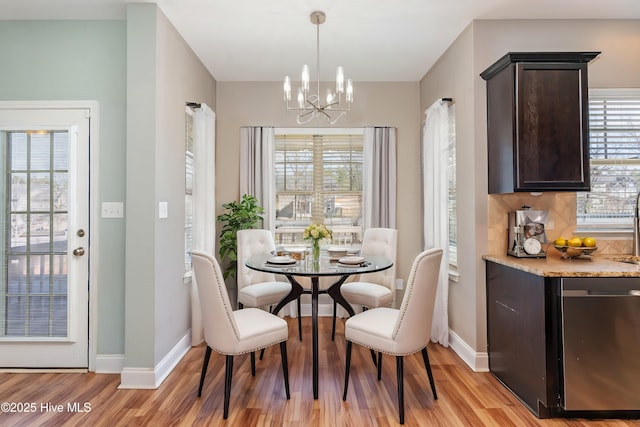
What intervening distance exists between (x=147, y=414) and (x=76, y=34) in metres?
2.89

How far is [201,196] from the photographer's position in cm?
338

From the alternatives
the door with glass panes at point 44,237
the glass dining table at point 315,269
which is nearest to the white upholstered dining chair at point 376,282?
the glass dining table at point 315,269

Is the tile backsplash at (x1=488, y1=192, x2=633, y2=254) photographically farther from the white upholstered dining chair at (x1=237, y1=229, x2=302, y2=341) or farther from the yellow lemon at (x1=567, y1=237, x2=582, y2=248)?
the white upholstered dining chair at (x1=237, y1=229, x2=302, y2=341)

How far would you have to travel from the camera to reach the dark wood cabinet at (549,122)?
2.37 meters

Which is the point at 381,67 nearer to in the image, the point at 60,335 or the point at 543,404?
the point at 543,404

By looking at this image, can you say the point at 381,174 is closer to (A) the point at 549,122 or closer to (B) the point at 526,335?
(A) the point at 549,122

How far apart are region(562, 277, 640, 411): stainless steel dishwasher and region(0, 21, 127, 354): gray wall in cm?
313

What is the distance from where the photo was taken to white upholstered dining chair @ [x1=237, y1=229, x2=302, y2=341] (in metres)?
3.17

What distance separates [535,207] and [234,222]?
2.88 m

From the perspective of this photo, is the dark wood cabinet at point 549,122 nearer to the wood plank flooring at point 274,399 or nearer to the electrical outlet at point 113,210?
the wood plank flooring at point 274,399

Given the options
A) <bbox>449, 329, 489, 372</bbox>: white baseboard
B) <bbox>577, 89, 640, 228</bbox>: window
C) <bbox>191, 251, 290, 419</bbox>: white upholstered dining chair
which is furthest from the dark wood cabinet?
<bbox>191, 251, 290, 419</bbox>: white upholstered dining chair

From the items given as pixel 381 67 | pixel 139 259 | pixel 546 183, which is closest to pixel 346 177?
pixel 381 67

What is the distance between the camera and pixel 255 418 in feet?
6.84

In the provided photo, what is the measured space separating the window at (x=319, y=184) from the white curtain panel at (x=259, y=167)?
0.22 metres
